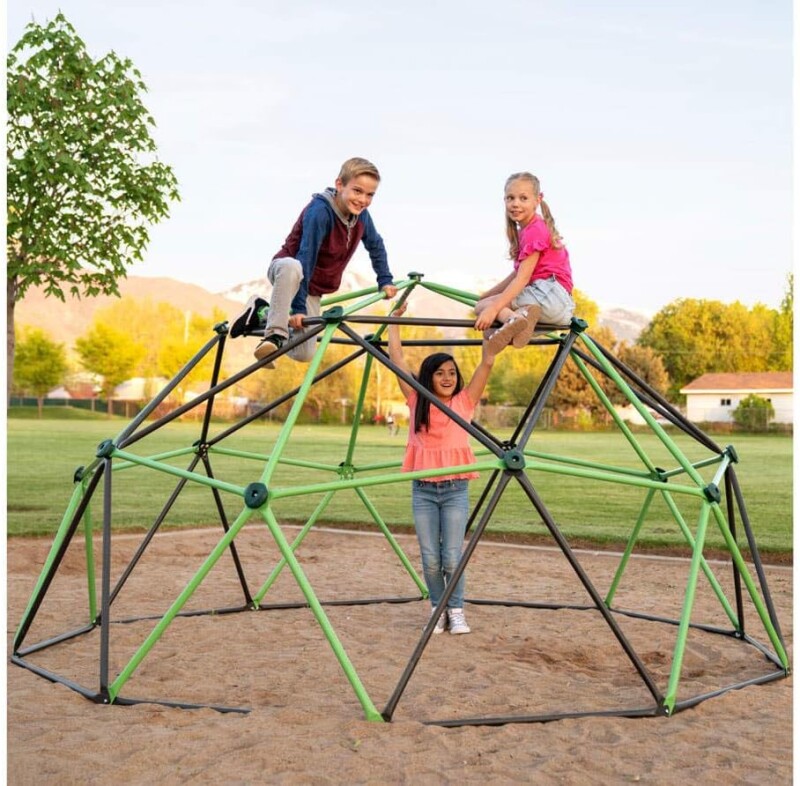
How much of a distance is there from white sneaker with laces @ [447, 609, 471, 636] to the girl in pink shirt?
6.44ft

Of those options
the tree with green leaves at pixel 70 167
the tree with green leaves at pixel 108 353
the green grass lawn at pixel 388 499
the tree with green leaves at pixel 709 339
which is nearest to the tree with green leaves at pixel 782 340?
the tree with green leaves at pixel 709 339

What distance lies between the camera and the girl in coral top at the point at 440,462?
6.23 meters

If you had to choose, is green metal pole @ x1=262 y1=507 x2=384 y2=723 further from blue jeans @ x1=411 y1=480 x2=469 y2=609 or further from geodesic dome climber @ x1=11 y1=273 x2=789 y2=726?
blue jeans @ x1=411 y1=480 x2=469 y2=609

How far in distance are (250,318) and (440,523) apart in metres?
1.75

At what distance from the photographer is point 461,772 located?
4.02m

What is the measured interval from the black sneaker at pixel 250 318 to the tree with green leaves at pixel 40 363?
6897cm

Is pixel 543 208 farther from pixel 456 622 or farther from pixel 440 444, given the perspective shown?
A: pixel 456 622

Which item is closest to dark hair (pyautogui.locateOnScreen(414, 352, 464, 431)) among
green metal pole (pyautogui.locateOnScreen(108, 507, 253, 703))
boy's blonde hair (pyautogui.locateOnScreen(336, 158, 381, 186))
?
boy's blonde hair (pyautogui.locateOnScreen(336, 158, 381, 186))

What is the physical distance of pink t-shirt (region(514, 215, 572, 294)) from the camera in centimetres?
551

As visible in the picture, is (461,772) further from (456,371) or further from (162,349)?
(162,349)

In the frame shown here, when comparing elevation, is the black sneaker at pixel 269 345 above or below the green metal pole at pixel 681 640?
above

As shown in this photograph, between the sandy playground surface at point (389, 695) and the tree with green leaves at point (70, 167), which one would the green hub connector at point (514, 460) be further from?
the tree with green leaves at point (70, 167)

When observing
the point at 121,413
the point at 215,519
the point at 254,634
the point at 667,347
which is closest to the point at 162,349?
the point at 121,413

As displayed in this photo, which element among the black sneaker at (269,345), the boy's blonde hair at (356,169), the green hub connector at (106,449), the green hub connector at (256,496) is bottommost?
the green hub connector at (256,496)
